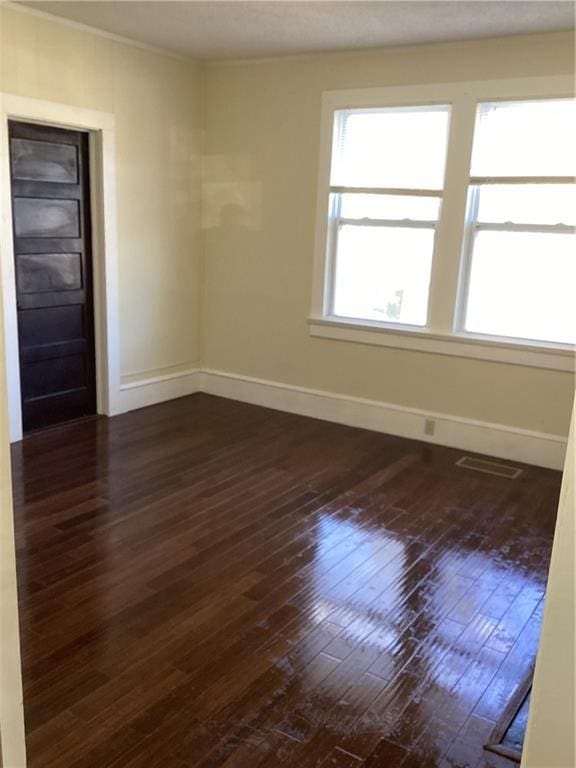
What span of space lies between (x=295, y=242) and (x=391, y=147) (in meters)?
1.04

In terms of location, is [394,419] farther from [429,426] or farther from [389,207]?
[389,207]

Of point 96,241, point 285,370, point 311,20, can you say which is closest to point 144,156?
point 96,241

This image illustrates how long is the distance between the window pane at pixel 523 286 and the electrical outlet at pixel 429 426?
739 mm

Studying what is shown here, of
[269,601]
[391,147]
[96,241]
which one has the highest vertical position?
[391,147]

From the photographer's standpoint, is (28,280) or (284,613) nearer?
(284,613)

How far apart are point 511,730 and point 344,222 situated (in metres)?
3.79

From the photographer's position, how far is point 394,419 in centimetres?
510

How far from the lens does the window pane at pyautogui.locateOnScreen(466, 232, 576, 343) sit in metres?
4.34

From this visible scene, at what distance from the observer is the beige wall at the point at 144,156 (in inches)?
171

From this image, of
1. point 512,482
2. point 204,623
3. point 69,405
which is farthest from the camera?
point 69,405

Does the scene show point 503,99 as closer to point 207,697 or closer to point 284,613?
point 284,613

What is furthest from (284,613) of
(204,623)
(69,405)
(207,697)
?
(69,405)

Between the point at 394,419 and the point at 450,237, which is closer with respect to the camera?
the point at 450,237

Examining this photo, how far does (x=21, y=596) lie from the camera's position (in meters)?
2.77
